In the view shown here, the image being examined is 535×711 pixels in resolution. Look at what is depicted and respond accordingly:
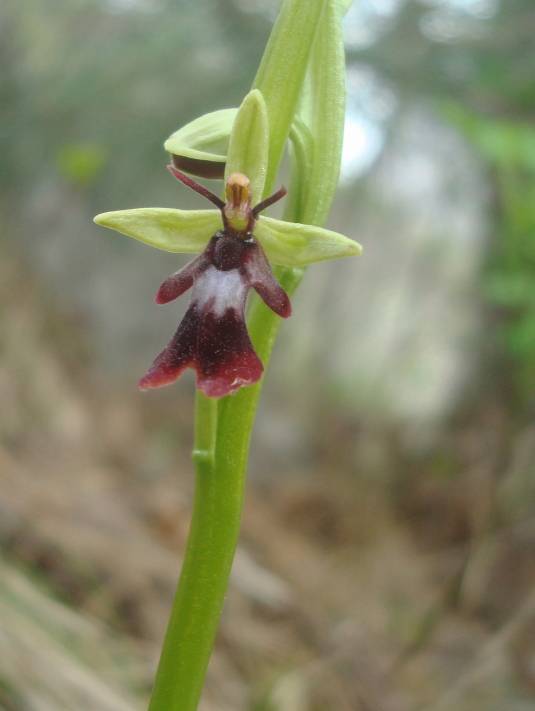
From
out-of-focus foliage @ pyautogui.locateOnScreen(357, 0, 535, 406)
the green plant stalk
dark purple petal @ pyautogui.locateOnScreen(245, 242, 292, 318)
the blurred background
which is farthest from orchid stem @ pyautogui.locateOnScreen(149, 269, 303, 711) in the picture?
out-of-focus foliage @ pyautogui.locateOnScreen(357, 0, 535, 406)

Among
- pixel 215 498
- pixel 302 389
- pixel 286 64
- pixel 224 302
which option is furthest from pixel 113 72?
pixel 215 498

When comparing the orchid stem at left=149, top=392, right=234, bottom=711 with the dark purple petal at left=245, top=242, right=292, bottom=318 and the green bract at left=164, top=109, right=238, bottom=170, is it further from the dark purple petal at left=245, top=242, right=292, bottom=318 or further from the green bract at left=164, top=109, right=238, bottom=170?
the green bract at left=164, top=109, right=238, bottom=170

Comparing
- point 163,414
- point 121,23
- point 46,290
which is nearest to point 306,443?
point 163,414

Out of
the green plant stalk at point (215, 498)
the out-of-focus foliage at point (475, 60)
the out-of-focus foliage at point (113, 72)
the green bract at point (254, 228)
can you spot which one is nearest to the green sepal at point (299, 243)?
the green bract at point (254, 228)

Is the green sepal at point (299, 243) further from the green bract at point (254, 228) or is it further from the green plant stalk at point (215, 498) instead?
the green plant stalk at point (215, 498)

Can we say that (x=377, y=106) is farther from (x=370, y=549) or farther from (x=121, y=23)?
(x=370, y=549)

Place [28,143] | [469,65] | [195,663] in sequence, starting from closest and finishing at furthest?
[195,663]
[469,65]
[28,143]
